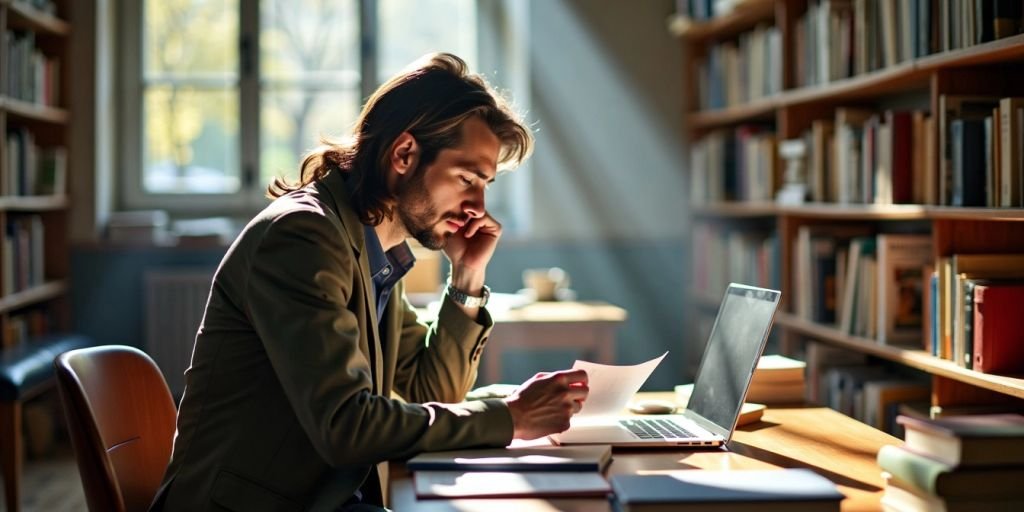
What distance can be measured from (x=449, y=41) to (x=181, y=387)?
209 centimetres

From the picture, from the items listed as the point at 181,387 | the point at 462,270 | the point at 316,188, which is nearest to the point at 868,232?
the point at 462,270

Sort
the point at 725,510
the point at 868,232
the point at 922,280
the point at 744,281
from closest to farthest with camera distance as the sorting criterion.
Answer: the point at 725,510 → the point at 922,280 → the point at 868,232 → the point at 744,281

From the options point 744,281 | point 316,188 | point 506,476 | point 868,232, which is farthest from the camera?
point 744,281

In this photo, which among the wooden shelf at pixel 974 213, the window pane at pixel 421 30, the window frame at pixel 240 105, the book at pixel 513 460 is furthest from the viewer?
the window pane at pixel 421 30

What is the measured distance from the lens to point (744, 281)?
4.23 m

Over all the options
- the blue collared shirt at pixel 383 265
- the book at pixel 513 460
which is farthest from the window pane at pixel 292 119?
the book at pixel 513 460

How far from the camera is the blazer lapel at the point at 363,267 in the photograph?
5.14 feet

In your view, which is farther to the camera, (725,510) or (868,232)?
(868,232)

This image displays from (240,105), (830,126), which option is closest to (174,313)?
(240,105)

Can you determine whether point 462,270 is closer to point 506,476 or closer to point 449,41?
point 506,476

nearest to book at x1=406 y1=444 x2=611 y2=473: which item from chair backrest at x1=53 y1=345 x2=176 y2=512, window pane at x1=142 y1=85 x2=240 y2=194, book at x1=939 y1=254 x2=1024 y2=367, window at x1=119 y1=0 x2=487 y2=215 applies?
chair backrest at x1=53 y1=345 x2=176 y2=512

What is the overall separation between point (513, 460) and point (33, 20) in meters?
3.67

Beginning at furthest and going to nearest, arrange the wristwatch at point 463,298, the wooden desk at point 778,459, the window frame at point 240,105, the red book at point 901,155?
the window frame at point 240,105 < the red book at point 901,155 < the wristwatch at point 463,298 < the wooden desk at point 778,459

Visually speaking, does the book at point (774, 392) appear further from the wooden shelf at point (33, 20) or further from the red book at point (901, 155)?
the wooden shelf at point (33, 20)
